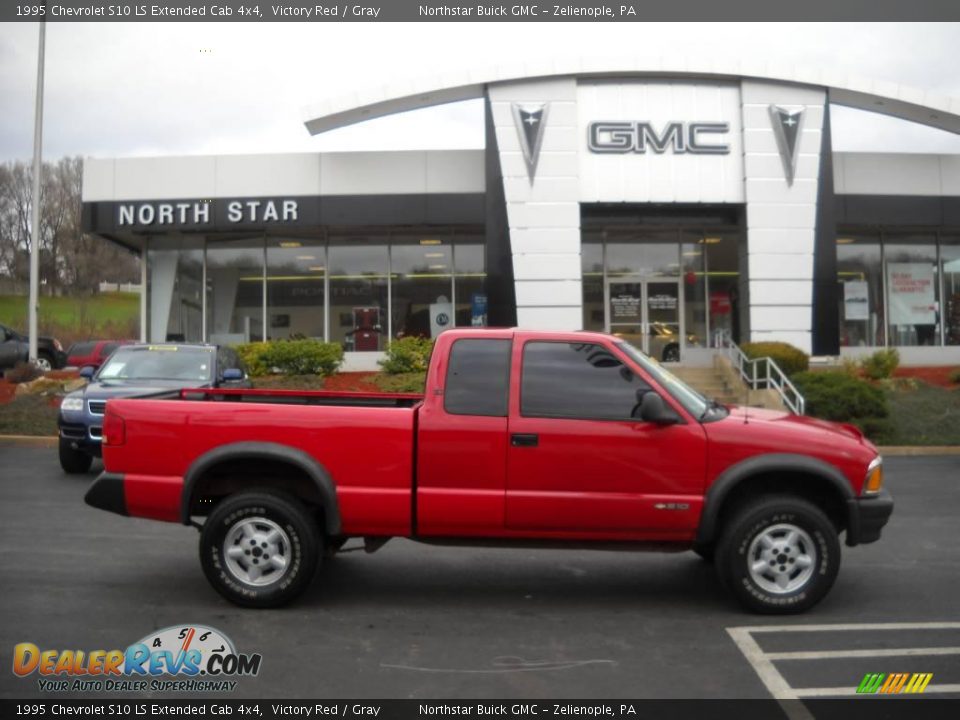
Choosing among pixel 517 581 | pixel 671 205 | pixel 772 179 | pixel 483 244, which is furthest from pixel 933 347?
pixel 517 581

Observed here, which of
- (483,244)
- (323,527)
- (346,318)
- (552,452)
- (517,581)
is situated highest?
(483,244)

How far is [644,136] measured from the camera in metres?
20.8

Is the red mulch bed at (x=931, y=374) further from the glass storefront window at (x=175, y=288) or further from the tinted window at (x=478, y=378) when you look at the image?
the glass storefront window at (x=175, y=288)

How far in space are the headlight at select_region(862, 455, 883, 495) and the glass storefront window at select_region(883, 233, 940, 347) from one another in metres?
20.2

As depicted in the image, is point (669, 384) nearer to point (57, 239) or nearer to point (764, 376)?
point (764, 376)

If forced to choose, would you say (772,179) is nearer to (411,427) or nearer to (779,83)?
(779,83)

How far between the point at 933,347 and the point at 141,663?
23667mm

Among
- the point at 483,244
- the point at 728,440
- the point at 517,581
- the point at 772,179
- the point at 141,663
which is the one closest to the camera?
the point at 141,663

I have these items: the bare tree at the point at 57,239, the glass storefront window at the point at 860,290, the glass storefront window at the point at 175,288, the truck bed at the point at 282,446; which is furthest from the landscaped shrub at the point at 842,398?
the bare tree at the point at 57,239

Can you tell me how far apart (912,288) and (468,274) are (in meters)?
12.1

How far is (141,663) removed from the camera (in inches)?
196

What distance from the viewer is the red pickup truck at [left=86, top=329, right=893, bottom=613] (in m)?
5.79

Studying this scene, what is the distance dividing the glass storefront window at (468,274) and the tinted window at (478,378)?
691 inches

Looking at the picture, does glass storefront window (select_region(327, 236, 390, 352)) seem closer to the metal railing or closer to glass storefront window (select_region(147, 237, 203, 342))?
glass storefront window (select_region(147, 237, 203, 342))
